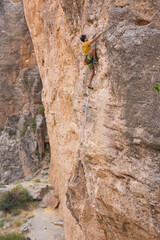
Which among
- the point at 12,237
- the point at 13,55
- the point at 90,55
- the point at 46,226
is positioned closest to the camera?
the point at 90,55

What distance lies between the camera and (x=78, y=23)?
436 centimetres

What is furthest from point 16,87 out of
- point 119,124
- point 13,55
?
point 119,124

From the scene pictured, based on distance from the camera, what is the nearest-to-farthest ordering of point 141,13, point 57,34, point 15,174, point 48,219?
point 141,13 < point 57,34 < point 48,219 < point 15,174

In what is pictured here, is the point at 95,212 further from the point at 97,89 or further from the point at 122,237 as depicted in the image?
the point at 97,89

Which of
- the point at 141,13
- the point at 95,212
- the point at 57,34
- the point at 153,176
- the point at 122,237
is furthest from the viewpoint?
the point at 57,34

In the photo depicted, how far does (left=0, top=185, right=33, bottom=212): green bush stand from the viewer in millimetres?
11062

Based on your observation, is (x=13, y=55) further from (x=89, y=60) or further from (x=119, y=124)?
(x=119, y=124)

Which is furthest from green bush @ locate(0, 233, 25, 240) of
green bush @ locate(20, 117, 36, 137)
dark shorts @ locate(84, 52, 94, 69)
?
green bush @ locate(20, 117, 36, 137)

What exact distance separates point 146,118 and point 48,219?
8343 millimetres

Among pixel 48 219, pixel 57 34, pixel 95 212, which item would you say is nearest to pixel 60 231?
pixel 48 219

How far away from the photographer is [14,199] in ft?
37.0

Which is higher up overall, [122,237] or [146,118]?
[146,118]

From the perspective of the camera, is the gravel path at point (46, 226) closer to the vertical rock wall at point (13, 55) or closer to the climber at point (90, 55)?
the climber at point (90, 55)

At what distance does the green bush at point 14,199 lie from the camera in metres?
11.1
